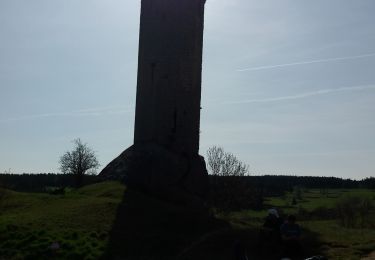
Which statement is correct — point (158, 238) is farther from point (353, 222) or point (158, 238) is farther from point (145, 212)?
point (353, 222)

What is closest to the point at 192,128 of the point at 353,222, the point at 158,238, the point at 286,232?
the point at 158,238

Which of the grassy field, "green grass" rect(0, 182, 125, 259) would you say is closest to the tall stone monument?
"green grass" rect(0, 182, 125, 259)

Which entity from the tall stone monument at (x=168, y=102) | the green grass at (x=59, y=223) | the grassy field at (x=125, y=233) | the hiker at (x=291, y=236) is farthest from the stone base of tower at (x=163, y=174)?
the hiker at (x=291, y=236)

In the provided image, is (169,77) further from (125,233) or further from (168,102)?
(125,233)

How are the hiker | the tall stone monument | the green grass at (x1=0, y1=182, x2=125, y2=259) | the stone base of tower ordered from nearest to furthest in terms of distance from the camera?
the hiker → the green grass at (x1=0, y1=182, x2=125, y2=259) → the stone base of tower → the tall stone monument

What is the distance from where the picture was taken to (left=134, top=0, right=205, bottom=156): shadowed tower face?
26000 mm

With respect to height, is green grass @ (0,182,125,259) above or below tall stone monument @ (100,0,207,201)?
below

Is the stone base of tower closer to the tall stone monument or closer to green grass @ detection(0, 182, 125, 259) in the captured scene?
the tall stone monument

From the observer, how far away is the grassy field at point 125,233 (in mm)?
16266

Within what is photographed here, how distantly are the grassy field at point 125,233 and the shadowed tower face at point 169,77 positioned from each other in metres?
4.20

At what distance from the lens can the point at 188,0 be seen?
2662cm

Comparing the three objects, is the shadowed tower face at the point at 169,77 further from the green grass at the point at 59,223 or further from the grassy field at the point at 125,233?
the grassy field at the point at 125,233

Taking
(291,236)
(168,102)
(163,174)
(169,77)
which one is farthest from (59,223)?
(169,77)

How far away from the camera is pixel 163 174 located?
2528 cm
